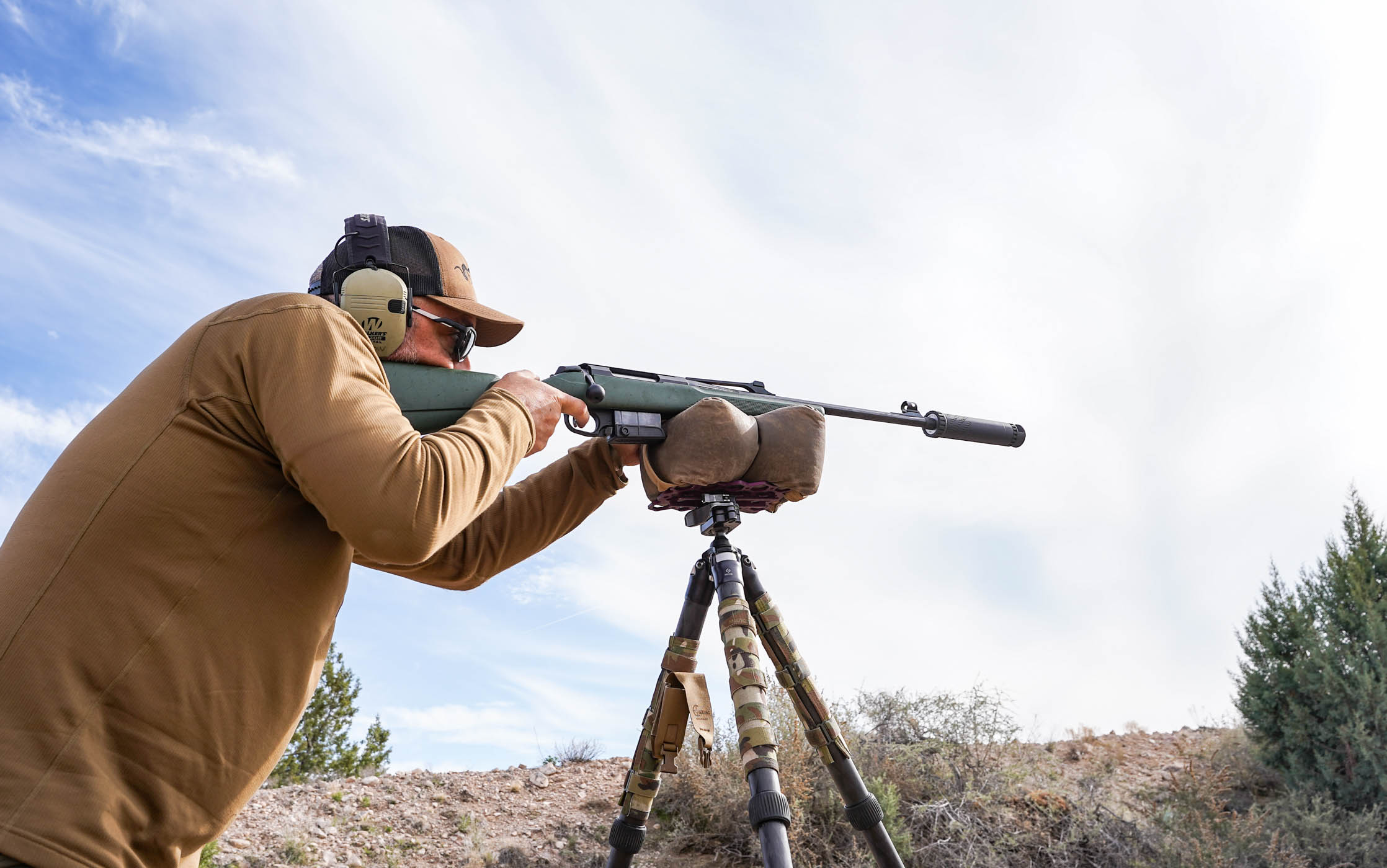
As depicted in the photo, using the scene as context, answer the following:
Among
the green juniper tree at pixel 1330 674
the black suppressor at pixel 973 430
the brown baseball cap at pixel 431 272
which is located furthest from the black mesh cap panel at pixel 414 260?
the green juniper tree at pixel 1330 674

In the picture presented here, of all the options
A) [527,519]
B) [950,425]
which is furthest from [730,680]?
[950,425]

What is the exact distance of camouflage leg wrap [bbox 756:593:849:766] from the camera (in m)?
3.25

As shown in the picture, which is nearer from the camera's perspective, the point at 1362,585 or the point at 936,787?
the point at 936,787

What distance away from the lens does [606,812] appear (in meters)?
5.86

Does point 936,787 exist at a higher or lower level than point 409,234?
lower

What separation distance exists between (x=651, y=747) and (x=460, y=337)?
1.61 metres

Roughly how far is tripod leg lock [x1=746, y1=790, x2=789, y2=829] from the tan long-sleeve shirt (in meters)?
1.30

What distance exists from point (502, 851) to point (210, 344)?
405cm

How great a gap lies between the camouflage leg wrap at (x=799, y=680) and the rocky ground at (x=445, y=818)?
2516mm

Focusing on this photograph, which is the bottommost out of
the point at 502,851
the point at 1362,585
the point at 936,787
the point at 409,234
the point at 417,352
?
the point at 502,851

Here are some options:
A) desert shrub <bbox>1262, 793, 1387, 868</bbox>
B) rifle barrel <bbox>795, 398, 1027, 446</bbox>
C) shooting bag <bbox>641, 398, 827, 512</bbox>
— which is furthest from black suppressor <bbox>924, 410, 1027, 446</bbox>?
desert shrub <bbox>1262, 793, 1387, 868</bbox>

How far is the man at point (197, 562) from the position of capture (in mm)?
1843

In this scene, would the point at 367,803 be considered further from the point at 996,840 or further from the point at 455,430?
the point at 455,430

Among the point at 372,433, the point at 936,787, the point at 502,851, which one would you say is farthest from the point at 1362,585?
the point at 372,433
